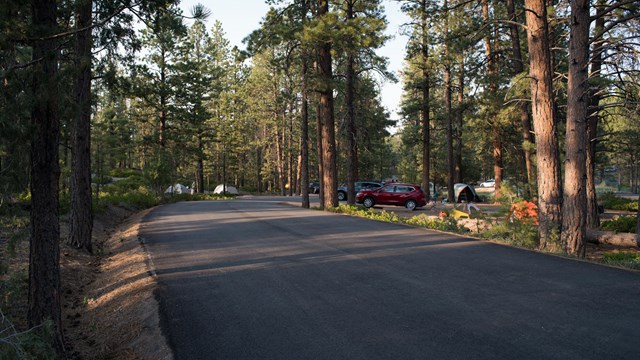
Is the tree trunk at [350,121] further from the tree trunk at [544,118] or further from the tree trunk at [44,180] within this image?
the tree trunk at [44,180]

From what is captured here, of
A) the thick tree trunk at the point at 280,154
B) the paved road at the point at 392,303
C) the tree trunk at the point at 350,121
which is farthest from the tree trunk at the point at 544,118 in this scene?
the thick tree trunk at the point at 280,154

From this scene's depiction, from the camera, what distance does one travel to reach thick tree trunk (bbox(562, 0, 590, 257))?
9.88 meters

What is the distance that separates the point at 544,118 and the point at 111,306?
10226 millimetres

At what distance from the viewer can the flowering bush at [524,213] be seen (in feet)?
36.3

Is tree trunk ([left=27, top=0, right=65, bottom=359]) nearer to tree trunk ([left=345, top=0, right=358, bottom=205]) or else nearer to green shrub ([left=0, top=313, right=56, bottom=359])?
green shrub ([left=0, top=313, right=56, bottom=359])

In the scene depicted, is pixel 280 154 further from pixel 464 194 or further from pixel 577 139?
pixel 577 139

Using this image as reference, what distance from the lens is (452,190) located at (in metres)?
32.6

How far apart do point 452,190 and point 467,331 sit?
2916cm

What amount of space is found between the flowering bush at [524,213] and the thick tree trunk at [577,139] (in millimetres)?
957

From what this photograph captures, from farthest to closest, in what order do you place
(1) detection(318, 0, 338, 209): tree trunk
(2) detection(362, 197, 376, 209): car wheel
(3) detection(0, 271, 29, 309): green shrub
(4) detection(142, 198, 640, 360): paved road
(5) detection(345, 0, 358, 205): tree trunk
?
(2) detection(362, 197, 376, 209): car wheel, (5) detection(345, 0, 358, 205): tree trunk, (1) detection(318, 0, 338, 209): tree trunk, (3) detection(0, 271, 29, 309): green shrub, (4) detection(142, 198, 640, 360): paved road

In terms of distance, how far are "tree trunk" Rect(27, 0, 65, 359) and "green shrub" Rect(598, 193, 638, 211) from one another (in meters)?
30.5

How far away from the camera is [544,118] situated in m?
10.7

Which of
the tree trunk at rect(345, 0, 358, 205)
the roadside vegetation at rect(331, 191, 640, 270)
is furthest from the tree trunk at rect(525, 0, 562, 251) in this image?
the tree trunk at rect(345, 0, 358, 205)

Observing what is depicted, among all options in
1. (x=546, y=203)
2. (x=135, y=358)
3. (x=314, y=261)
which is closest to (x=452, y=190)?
(x=546, y=203)
